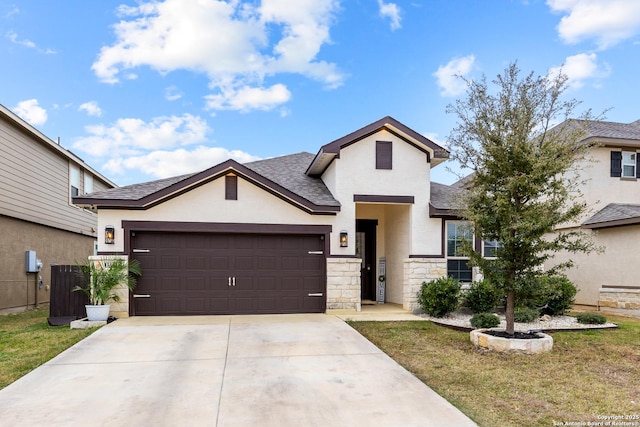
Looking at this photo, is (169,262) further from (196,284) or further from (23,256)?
(23,256)

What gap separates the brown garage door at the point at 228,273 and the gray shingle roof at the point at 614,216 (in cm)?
873

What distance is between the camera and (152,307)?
10594 mm

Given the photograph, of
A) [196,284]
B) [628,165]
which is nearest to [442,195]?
[628,165]

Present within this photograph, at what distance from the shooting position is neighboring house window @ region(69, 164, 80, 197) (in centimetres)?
1661

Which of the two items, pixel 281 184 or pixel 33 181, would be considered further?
pixel 33 181

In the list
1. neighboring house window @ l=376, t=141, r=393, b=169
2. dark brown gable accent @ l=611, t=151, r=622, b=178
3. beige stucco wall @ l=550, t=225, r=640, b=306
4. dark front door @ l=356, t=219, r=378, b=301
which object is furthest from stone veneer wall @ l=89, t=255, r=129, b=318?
dark brown gable accent @ l=611, t=151, r=622, b=178

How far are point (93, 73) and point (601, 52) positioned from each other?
1771 cm

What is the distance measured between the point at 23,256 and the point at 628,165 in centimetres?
1972

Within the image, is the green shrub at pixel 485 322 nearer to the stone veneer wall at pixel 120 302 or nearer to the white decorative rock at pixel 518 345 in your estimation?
the white decorative rock at pixel 518 345

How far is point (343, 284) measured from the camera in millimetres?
11305

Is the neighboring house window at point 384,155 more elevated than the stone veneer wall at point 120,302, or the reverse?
the neighboring house window at point 384,155

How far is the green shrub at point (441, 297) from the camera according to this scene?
419 inches

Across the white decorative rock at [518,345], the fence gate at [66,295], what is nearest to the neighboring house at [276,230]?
the fence gate at [66,295]

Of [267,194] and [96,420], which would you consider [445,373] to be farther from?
[267,194]
